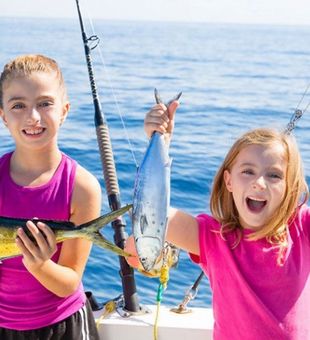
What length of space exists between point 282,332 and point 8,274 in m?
0.87

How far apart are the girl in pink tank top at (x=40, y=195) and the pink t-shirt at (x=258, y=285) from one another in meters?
0.42

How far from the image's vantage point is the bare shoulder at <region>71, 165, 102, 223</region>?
224cm

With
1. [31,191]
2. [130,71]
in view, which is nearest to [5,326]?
[31,191]

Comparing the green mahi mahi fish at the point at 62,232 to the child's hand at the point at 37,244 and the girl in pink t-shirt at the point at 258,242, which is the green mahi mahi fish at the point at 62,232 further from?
the girl in pink t-shirt at the point at 258,242

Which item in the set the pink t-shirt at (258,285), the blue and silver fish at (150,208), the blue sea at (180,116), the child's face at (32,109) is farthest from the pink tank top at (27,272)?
the blue sea at (180,116)

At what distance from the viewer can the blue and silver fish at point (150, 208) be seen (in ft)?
5.47

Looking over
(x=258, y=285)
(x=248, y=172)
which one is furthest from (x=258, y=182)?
(x=258, y=285)

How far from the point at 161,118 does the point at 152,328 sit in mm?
1159

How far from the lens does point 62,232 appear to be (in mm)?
Answer: 1891

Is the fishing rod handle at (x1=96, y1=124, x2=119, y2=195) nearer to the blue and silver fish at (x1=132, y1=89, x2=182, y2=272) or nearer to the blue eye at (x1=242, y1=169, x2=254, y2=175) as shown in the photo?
the blue eye at (x1=242, y1=169, x2=254, y2=175)

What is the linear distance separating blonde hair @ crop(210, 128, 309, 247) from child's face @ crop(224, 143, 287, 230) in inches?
0.8

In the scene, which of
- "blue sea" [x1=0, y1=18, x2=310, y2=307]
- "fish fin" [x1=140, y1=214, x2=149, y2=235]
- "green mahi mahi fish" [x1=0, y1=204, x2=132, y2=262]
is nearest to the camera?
"fish fin" [x1=140, y1=214, x2=149, y2=235]

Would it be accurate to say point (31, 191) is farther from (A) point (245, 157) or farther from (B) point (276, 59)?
(B) point (276, 59)

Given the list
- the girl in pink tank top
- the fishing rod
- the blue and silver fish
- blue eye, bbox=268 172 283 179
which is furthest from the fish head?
the fishing rod
